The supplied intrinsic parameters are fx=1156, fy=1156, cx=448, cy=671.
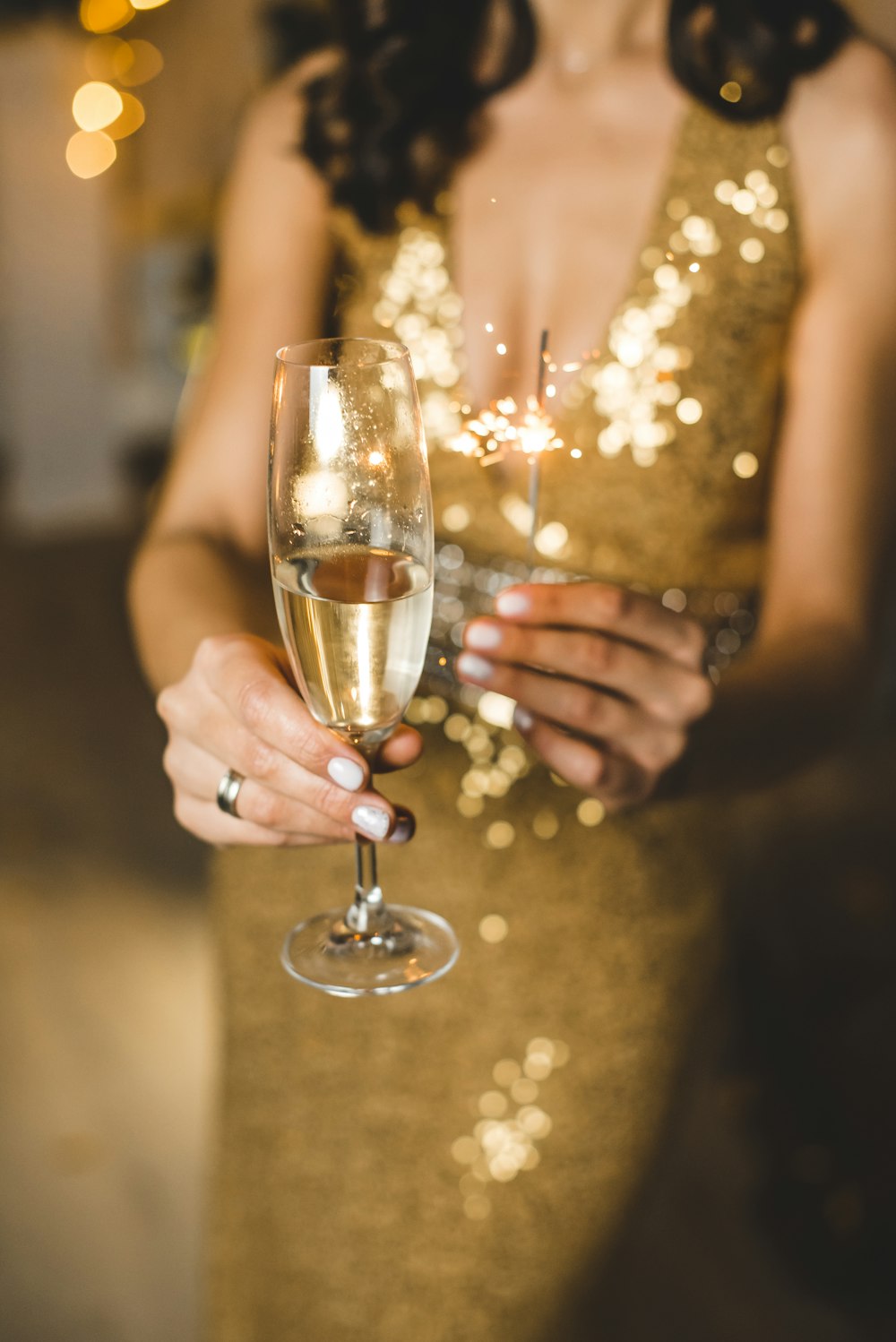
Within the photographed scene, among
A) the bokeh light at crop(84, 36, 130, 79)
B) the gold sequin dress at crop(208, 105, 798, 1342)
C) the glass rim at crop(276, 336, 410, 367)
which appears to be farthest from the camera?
the bokeh light at crop(84, 36, 130, 79)

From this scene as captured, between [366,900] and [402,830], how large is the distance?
103 mm

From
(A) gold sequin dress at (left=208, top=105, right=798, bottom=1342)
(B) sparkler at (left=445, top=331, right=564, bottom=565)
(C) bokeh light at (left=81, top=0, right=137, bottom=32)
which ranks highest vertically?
(C) bokeh light at (left=81, top=0, right=137, bottom=32)

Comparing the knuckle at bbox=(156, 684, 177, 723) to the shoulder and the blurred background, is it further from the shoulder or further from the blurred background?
the blurred background

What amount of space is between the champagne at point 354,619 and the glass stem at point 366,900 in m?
0.14

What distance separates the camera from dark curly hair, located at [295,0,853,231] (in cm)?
135

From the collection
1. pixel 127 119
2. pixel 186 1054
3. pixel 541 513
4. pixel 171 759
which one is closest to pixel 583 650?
pixel 171 759

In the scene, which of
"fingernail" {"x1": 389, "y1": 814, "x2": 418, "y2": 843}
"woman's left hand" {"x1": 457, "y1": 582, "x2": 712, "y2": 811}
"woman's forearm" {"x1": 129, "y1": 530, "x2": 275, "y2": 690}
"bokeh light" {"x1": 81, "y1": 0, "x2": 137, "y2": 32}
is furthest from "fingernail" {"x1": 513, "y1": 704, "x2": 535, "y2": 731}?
"bokeh light" {"x1": 81, "y1": 0, "x2": 137, "y2": 32}

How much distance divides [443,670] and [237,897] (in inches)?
18.7

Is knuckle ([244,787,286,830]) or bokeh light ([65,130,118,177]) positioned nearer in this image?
knuckle ([244,787,286,830])

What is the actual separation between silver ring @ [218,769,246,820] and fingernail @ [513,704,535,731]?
0.66 feet

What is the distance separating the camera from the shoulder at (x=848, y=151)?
1200mm

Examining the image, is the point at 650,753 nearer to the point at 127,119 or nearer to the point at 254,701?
the point at 254,701

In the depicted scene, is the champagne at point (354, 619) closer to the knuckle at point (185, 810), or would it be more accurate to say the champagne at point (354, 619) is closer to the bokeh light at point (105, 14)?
the knuckle at point (185, 810)

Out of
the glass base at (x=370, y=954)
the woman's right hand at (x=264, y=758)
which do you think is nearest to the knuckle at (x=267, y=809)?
the woman's right hand at (x=264, y=758)
